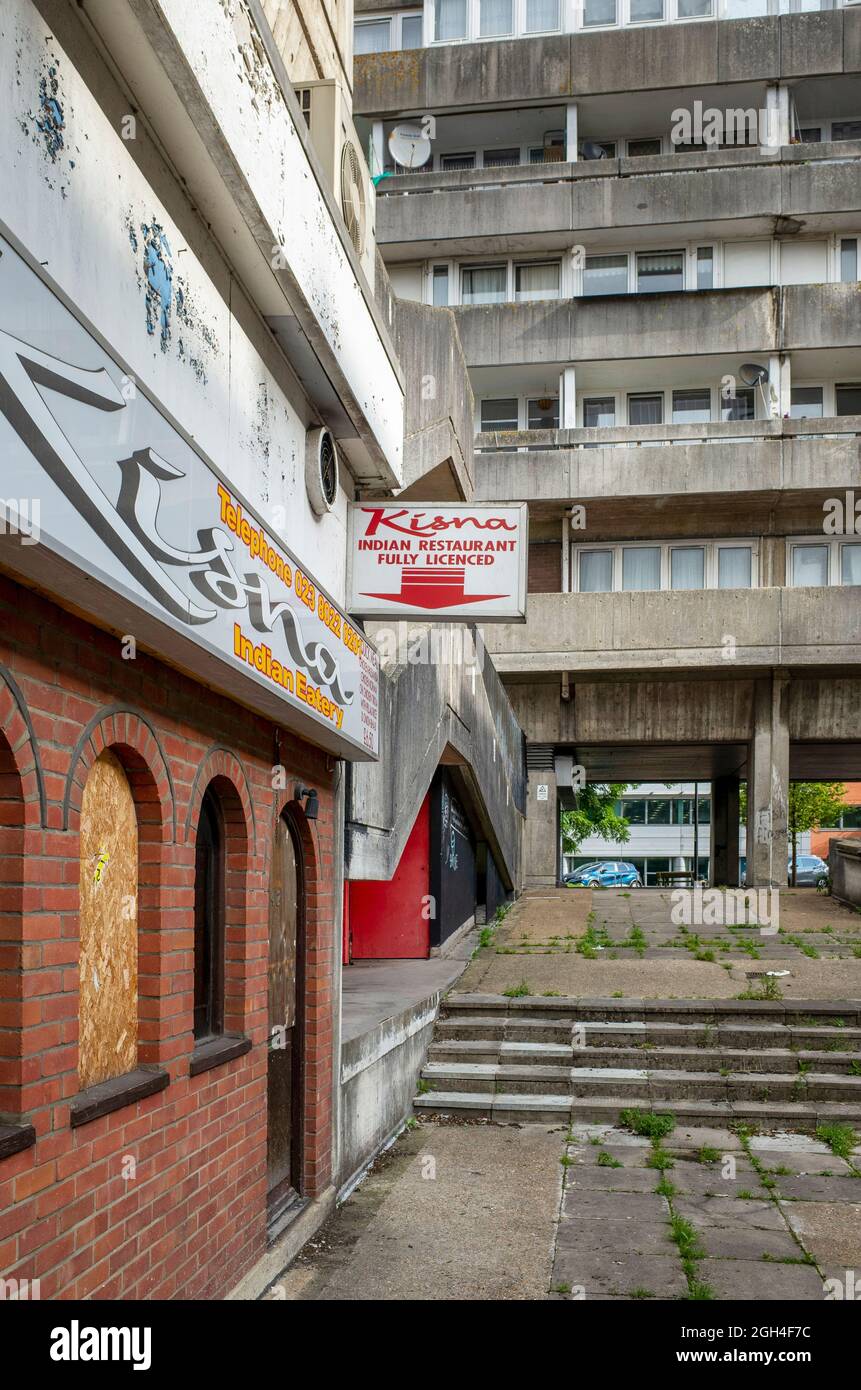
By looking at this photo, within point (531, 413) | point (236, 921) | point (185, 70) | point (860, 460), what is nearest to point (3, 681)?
point (185, 70)

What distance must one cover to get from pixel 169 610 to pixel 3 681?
67cm

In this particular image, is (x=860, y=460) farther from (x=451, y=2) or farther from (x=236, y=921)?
(x=236, y=921)

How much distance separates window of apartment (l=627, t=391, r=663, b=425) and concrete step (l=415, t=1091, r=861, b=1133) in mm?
20476

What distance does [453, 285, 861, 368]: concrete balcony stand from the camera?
26953 millimetres

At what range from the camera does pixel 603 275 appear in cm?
2880

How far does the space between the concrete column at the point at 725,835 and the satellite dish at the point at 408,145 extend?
16955 millimetres

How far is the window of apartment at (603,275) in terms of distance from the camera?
94.4ft

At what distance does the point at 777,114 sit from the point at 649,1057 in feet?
76.4

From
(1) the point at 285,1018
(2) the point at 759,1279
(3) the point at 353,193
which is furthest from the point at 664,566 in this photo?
(2) the point at 759,1279

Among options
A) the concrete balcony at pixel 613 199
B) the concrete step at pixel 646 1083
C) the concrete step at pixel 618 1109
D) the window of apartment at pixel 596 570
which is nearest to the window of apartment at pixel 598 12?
the concrete balcony at pixel 613 199

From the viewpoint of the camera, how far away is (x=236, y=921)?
6246 mm

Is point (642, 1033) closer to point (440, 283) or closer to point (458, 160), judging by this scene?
point (440, 283)

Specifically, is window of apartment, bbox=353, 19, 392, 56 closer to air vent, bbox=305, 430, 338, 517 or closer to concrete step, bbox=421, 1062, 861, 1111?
air vent, bbox=305, 430, 338, 517

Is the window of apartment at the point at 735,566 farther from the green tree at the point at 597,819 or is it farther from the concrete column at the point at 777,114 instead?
the green tree at the point at 597,819
